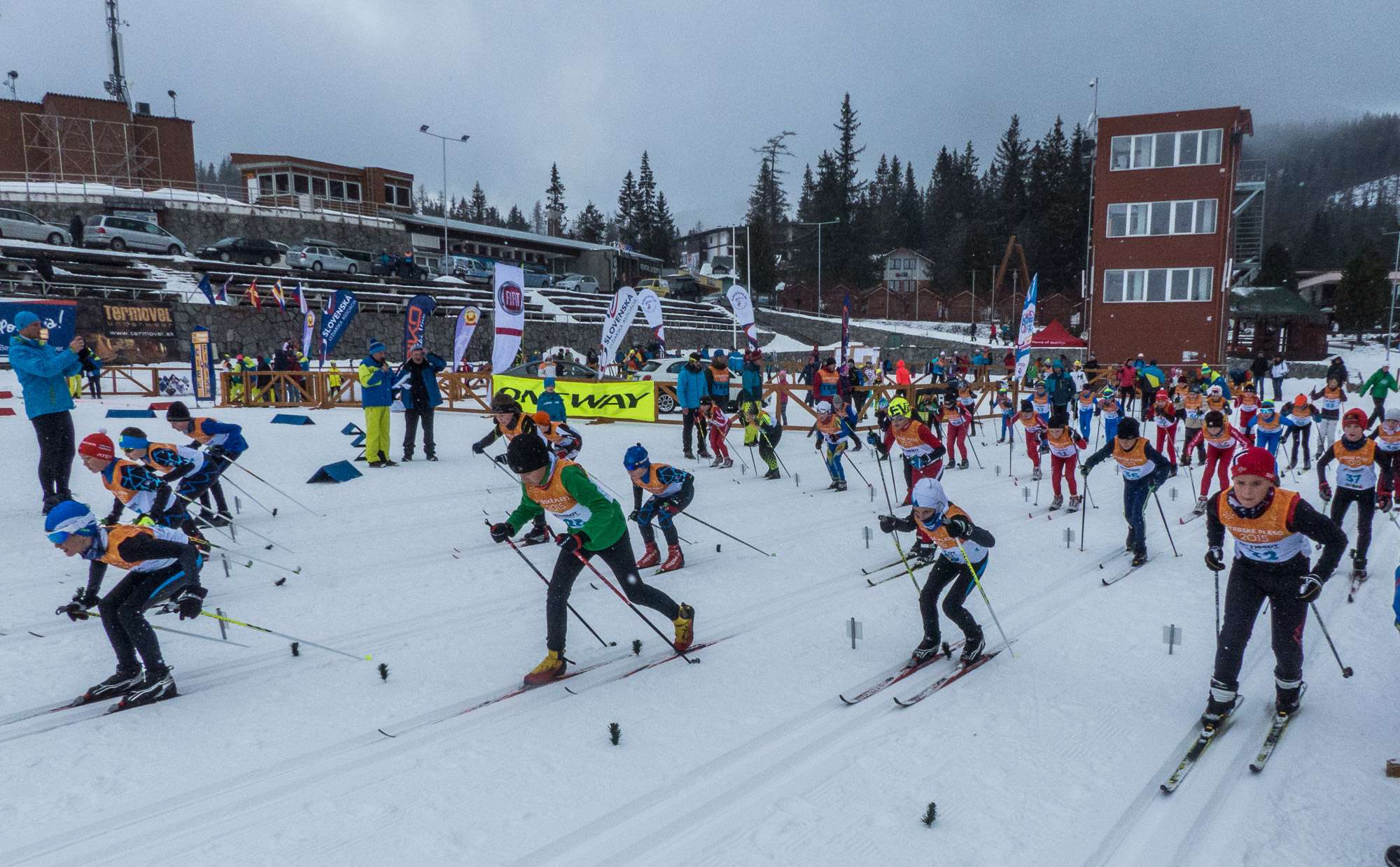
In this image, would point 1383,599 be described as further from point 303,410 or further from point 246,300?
point 246,300

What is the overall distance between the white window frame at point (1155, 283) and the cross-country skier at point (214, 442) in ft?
106

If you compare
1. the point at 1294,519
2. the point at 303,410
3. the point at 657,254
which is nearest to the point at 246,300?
the point at 303,410

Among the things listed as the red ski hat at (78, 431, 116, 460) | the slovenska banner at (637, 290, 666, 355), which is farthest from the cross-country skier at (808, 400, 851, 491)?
the red ski hat at (78, 431, 116, 460)

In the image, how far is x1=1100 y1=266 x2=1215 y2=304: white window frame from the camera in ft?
98.0

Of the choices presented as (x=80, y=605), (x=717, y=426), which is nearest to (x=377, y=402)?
(x=717, y=426)

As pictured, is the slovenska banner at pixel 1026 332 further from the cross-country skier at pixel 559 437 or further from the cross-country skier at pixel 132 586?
the cross-country skier at pixel 132 586

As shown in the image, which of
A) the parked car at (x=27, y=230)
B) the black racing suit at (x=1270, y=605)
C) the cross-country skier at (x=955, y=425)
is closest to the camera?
the black racing suit at (x=1270, y=605)

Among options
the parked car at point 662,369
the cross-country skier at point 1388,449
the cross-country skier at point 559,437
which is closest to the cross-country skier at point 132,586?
the cross-country skier at point 559,437

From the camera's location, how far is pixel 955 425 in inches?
530

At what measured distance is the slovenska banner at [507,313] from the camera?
15.5 metres

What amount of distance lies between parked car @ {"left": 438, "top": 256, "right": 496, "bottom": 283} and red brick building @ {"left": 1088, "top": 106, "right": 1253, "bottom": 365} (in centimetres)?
3048

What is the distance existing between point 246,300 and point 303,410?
13.6 m

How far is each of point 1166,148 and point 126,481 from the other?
34910 millimetres

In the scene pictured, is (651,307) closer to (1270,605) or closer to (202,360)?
(202,360)
